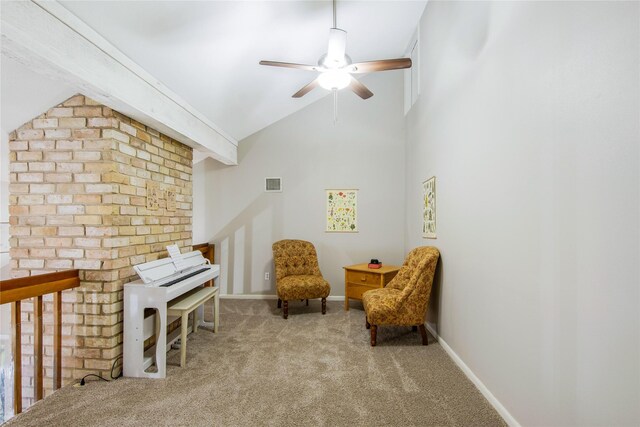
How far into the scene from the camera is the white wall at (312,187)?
16.5ft

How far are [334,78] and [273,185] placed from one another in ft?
8.65

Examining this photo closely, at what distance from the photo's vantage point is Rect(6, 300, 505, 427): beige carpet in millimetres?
2018

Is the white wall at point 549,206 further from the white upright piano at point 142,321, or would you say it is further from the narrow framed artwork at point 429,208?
the white upright piano at point 142,321

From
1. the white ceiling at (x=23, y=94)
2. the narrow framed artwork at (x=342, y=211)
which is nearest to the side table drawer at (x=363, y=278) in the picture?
the narrow framed artwork at (x=342, y=211)

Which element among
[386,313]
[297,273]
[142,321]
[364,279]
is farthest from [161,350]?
[364,279]

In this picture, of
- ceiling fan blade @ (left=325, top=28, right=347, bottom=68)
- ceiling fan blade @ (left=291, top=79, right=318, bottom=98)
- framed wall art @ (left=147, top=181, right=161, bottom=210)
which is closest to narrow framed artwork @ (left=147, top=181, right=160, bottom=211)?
framed wall art @ (left=147, top=181, right=161, bottom=210)

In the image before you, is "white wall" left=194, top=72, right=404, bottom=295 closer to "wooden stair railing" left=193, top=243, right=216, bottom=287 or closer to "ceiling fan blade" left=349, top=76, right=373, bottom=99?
"wooden stair railing" left=193, top=243, right=216, bottom=287

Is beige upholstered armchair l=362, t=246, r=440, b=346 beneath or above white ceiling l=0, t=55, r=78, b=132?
beneath

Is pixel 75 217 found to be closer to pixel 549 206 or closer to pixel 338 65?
pixel 338 65

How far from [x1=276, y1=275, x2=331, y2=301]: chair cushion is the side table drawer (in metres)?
0.43

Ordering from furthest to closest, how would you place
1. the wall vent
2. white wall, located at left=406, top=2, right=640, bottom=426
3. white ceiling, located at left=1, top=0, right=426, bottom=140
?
the wall vent
white ceiling, located at left=1, top=0, right=426, bottom=140
white wall, located at left=406, top=2, right=640, bottom=426

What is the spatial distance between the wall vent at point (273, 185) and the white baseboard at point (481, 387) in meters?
3.10

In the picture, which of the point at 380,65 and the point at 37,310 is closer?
the point at 37,310

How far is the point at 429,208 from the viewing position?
359cm
